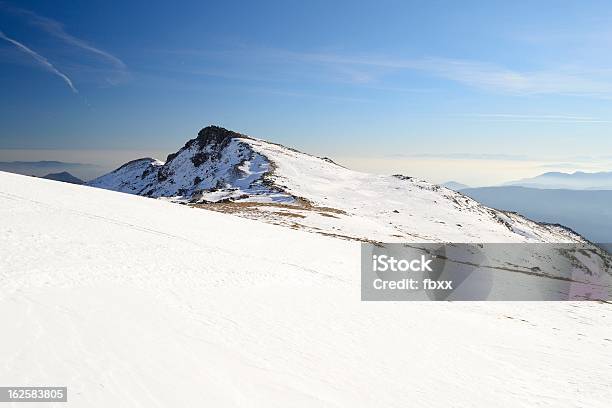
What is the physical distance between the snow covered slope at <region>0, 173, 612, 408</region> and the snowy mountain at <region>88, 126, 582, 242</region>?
18914 mm

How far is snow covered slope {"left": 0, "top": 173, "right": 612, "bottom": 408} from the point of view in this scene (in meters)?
7.27

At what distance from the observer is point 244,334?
1010cm

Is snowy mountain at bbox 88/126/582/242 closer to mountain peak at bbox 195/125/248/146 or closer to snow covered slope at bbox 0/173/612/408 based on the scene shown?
mountain peak at bbox 195/125/248/146

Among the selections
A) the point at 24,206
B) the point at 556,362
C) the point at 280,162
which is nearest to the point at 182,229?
the point at 24,206

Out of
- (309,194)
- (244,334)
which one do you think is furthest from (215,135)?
(244,334)

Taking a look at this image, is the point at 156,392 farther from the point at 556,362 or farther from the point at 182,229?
the point at 182,229

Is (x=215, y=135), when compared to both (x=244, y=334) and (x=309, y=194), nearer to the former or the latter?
(x=309, y=194)

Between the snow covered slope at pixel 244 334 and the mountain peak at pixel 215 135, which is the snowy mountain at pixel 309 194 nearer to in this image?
the mountain peak at pixel 215 135

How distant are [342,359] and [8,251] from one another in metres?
13.6

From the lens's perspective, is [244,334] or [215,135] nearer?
[244,334]

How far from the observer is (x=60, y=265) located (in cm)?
1352

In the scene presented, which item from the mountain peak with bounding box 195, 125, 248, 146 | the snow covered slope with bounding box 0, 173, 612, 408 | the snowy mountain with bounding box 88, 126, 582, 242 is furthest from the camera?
the mountain peak with bounding box 195, 125, 248, 146

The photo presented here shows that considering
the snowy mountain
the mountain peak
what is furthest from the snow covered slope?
the mountain peak

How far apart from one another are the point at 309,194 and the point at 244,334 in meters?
59.9
